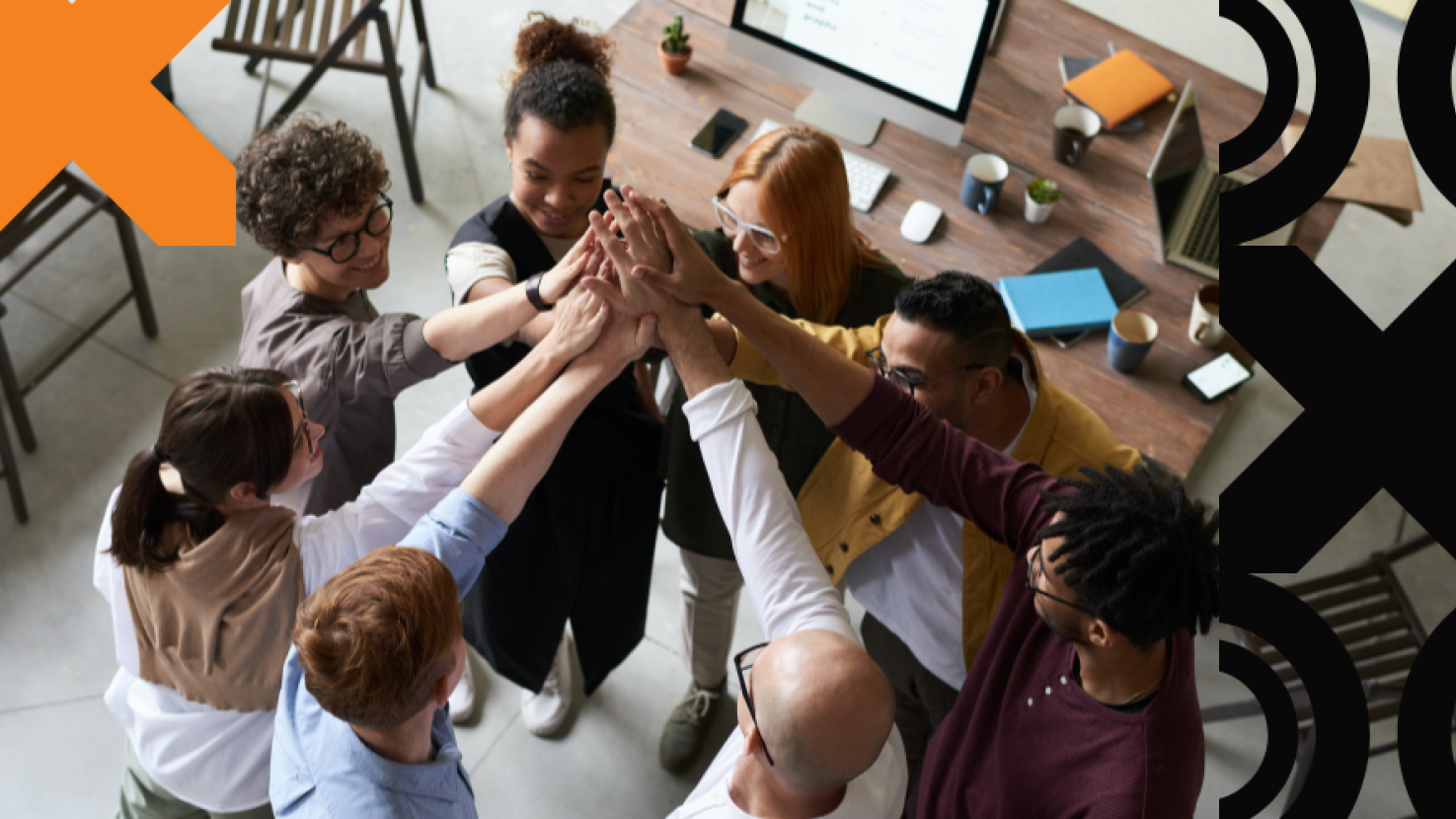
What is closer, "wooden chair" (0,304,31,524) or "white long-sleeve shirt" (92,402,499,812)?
"white long-sleeve shirt" (92,402,499,812)

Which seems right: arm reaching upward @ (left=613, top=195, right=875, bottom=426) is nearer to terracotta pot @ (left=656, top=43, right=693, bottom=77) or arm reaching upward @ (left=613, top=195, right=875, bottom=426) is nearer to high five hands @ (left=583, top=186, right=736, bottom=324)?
high five hands @ (left=583, top=186, right=736, bottom=324)

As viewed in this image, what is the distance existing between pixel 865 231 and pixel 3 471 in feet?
8.22

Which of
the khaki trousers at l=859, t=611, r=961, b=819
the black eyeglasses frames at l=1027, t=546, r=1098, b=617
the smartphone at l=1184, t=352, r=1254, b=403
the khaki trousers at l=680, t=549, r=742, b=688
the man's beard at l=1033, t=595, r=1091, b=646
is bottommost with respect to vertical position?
the khaki trousers at l=680, t=549, r=742, b=688

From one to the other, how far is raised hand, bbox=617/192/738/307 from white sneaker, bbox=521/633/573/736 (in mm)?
1273

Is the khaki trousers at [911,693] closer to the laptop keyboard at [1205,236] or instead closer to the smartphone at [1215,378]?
the smartphone at [1215,378]

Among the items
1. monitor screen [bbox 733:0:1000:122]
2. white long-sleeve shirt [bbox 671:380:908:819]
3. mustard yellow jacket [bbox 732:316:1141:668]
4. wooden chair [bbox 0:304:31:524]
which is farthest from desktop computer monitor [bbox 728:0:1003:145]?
wooden chair [bbox 0:304:31:524]

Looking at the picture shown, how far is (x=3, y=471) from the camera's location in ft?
9.91

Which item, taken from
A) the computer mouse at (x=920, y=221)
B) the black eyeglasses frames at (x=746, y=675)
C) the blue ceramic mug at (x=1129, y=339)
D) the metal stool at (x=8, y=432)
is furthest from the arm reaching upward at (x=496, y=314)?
the metal stool at (x=8, y=432)

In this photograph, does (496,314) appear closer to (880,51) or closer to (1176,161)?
(880,51)

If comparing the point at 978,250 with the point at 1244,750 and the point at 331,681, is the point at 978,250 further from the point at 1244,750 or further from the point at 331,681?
the point at 331,681

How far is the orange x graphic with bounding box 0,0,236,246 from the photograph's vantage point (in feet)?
8.99

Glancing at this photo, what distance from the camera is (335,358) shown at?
189cm

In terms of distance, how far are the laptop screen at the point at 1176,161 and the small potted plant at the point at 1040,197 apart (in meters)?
0.28

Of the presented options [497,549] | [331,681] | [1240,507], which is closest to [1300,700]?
[1240,507]
